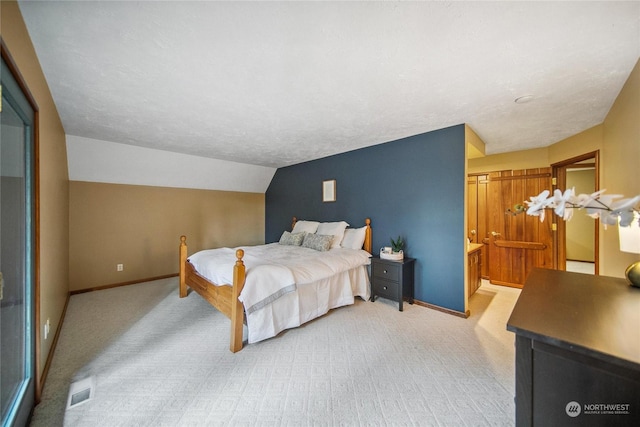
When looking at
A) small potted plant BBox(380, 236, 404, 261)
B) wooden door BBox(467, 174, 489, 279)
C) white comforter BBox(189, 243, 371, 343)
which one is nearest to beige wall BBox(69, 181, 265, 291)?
white comforter BBox(189, 243, 371, 343)

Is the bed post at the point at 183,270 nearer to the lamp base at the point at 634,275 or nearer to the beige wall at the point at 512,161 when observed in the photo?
the lamp base at the point at 634,275

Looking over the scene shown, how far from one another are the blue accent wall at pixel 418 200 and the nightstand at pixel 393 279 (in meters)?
0.14

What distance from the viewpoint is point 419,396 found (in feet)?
5.55

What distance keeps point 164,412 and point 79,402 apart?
634mm

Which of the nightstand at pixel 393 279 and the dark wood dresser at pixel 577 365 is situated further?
the nightstand at pixel 393 279

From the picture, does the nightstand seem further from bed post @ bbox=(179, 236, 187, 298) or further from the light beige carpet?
bed post @ bbox=(179, 236, 187, 298)

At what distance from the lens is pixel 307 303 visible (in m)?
2.76

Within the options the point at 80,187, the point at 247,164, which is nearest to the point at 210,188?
the point at 247,164

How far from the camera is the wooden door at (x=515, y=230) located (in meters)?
3.86

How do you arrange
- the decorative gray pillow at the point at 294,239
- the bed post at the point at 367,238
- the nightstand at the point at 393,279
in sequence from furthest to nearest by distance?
the decorative gray pillow at the point at 294,239, the bed post at the point at 367,238, the nightstand at the point at 393,279

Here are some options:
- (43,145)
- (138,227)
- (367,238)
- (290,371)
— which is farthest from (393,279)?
(138,227)

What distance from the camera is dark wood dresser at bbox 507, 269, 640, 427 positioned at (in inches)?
29.6

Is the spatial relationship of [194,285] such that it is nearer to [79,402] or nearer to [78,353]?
[78,353]

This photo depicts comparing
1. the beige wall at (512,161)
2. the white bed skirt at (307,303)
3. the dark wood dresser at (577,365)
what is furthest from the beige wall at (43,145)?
the beige wall at (512,161)
